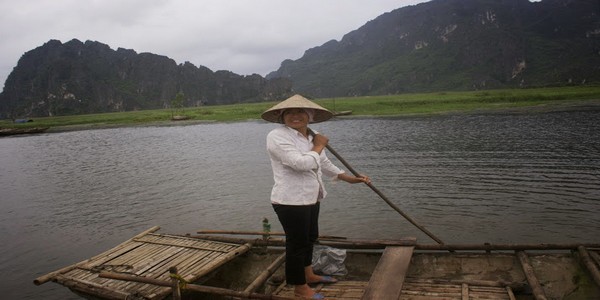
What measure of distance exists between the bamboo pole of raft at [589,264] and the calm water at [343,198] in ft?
13.2

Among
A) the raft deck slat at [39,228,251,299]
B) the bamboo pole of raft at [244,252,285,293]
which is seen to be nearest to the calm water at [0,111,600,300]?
the raft deck slat at [39,228,251,299]

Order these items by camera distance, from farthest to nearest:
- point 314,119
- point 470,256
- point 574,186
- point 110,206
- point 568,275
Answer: point 110,206 → point 574,186 → point 470,256 → point 568,275 → point 314,119

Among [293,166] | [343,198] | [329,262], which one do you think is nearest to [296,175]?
[293,166]

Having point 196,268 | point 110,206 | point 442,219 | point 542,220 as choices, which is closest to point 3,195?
point 110,206

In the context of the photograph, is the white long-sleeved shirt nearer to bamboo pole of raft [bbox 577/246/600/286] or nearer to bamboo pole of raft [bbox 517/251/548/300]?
bamboo pole of raft [bbox 517/251/548/300]

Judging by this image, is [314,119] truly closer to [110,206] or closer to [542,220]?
[542,220]

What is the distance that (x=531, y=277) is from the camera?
502cm

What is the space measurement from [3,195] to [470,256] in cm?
2082

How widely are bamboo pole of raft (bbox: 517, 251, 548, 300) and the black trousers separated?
8.75ft

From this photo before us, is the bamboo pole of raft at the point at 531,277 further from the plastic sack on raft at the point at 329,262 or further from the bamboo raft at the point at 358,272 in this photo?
the plastic sack on raft at the point at 329,262

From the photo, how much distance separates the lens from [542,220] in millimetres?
10375

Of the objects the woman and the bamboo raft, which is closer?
the woman

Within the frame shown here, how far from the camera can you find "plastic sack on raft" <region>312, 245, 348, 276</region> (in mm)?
5840

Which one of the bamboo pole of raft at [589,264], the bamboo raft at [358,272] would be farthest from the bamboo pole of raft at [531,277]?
the bamboo pole of raft at [589,264]
